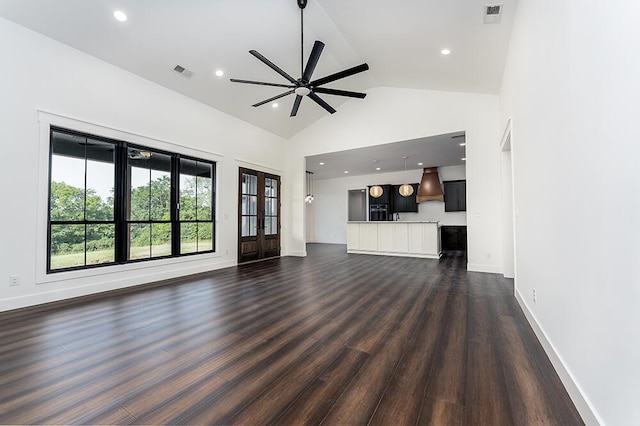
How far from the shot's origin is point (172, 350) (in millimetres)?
2195

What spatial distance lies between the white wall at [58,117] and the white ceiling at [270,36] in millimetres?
235

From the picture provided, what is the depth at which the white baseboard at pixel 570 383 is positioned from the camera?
4.39 feet

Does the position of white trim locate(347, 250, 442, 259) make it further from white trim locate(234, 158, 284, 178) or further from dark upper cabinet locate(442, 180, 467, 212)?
white trim locate(234, 158, 284, 178)

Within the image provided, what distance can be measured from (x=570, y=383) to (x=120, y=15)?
18.9 ft

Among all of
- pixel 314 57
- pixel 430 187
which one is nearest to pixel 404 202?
pixel 430 187

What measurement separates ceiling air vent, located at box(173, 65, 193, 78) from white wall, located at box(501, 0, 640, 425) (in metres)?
4.90

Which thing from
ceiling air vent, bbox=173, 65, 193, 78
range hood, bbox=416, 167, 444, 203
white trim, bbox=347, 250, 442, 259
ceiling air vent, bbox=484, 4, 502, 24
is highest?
ceiling air vent, bbox=173, 65, 193, 78

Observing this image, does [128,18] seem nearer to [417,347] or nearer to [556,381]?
[417,347]

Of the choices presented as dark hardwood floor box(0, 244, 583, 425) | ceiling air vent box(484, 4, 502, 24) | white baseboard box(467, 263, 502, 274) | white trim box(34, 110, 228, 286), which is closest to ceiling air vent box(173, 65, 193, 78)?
white trim box(34, 110, 228, 286)

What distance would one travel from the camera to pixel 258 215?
23.5ft

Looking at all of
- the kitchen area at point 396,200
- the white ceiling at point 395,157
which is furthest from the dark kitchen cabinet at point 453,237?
the white ceiling at point 395,157

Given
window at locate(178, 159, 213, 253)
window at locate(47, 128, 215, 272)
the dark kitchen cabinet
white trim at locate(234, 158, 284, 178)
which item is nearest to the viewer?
window at locate(47, 128, 215, 272)

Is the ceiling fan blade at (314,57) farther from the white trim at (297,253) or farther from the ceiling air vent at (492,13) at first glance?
the white trim at (297,253)

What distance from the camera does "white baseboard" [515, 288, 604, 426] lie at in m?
1.34
